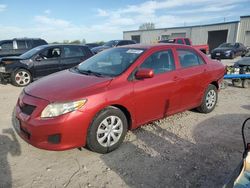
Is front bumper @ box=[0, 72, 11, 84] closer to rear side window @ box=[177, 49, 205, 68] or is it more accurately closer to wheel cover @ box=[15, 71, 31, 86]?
wheel cover @ box=[15, 71, 31, 86]

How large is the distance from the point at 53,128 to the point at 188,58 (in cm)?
317

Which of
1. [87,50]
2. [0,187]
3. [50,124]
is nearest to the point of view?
[0,187]

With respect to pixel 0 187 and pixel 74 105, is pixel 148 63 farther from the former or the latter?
pixel 0 187

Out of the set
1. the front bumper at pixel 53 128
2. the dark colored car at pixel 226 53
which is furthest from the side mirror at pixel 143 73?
the dark colored car at pixel 226 53

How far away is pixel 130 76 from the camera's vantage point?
3908 mm

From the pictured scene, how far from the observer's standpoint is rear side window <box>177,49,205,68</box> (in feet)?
15.9

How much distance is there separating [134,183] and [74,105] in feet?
4.27

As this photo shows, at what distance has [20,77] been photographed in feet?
29.5

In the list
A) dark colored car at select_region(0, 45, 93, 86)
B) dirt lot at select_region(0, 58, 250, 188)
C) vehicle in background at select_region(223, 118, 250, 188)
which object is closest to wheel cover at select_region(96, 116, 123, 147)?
dirt lot at select_region(0, 58, 250, 188)

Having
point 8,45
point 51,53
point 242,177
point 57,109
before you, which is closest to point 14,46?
point 8,45

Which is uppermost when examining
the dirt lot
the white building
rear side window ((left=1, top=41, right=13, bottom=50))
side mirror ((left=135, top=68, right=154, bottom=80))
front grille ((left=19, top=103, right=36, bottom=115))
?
the white building

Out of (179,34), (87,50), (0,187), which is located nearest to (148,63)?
(0,187)

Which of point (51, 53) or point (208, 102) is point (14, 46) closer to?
point (51, 53)

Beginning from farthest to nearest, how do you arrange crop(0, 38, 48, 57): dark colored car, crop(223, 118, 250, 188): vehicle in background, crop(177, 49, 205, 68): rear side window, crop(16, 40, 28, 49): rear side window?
crop(16, 40, 28, 49): rear side window < crop(0, 38, 48, 57): dark colored car < crop(177, 49, 205, 68): rear side window < crop(223, 118, 250, 188): vehicle in background
